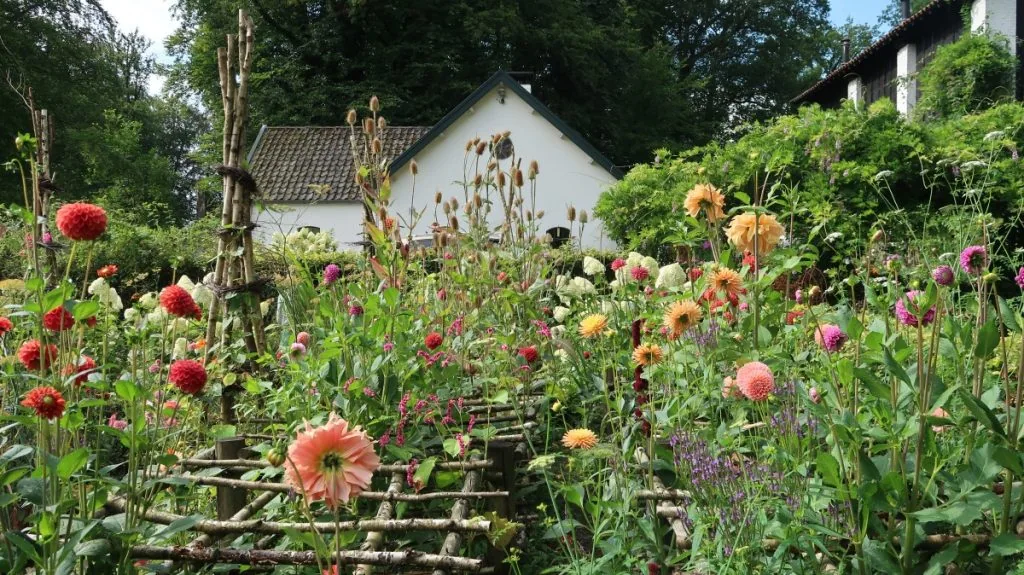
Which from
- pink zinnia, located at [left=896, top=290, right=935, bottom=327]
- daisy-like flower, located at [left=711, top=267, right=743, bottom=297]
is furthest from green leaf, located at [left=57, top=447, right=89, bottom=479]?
pink zinnia, located at [left=896, top=290, right=935, bottom=327]

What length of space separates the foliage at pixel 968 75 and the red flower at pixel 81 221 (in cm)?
1487

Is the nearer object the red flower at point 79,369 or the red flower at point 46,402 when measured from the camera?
the red flower at point 46,402

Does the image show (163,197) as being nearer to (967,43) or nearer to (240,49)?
(967,43)

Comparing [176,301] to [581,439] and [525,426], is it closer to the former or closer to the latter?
[581,439]

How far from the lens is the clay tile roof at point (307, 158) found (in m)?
19.8

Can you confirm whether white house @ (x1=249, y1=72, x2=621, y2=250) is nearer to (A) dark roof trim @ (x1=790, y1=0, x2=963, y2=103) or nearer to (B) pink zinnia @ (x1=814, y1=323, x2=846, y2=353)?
(A) dark roof trim @ (x1=790, y1=0, x2=963, y2=103)

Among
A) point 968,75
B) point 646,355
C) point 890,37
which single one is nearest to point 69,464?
point 646,355

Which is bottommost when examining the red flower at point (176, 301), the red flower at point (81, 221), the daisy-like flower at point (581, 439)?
the daisy-like flower at point (581, 439)

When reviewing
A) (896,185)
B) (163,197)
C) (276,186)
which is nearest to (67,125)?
(276,186)

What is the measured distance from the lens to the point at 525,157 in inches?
746

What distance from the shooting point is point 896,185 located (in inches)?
312

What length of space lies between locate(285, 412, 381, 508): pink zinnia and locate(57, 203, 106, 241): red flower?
770 millimetres

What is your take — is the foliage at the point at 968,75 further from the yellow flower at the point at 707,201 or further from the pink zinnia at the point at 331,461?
the pink zinnia at the point at 331,461

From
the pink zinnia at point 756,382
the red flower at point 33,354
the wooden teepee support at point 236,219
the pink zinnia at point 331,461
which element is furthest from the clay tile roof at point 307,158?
the pink zinnia at point 331,461
